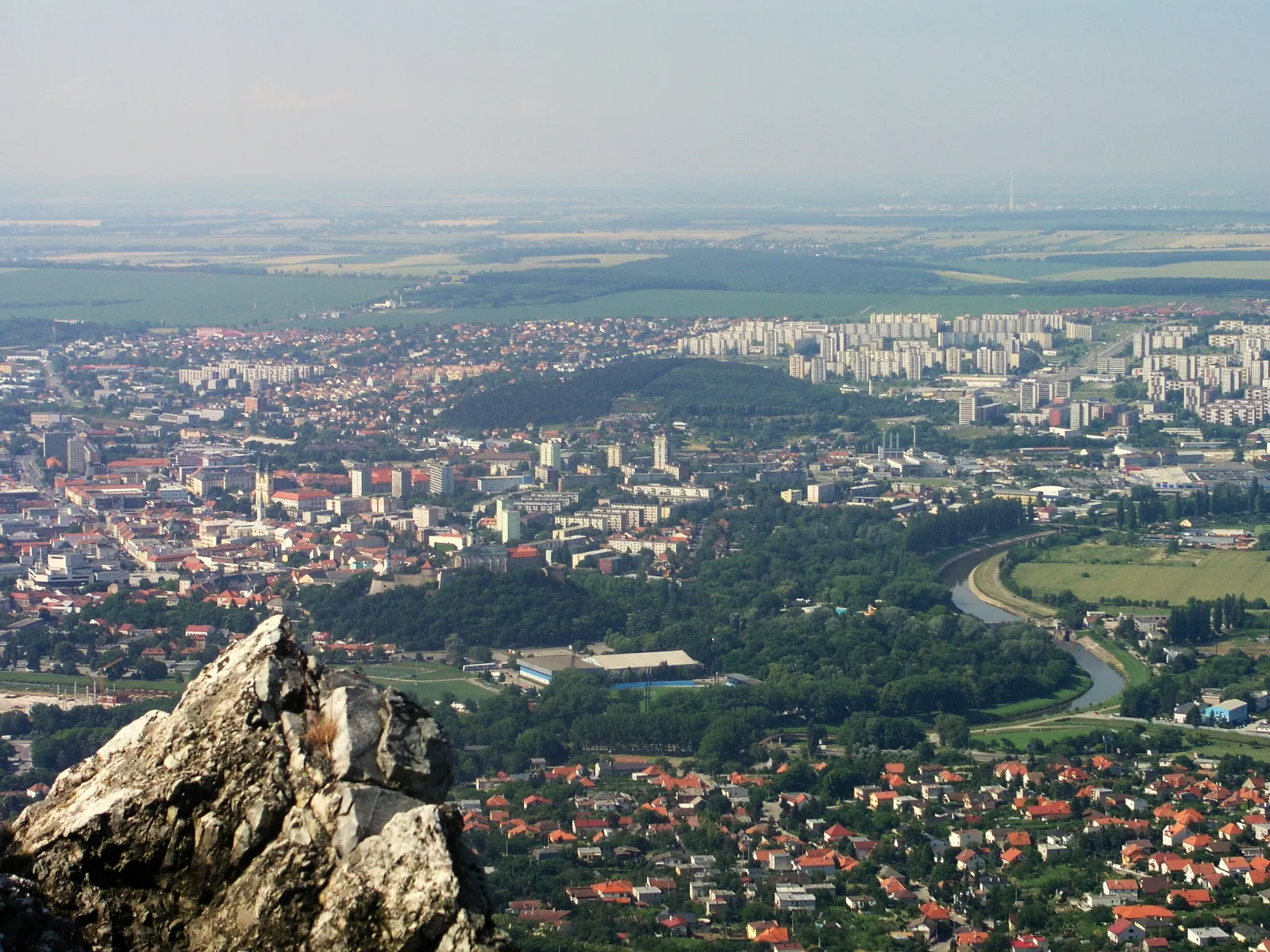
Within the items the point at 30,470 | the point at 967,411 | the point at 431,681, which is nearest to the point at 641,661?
the point at 431,681

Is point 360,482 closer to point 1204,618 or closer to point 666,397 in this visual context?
point 666,397

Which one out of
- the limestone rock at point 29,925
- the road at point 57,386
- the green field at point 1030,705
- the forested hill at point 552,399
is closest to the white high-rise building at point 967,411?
the forested hill at point 552,399

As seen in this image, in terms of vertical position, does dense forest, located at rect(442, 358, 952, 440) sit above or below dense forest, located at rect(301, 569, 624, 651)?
below

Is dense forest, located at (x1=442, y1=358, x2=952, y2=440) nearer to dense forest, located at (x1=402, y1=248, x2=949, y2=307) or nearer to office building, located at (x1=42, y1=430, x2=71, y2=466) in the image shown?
office building, located at (x1=42, y1=430, x2=71, y2=466)

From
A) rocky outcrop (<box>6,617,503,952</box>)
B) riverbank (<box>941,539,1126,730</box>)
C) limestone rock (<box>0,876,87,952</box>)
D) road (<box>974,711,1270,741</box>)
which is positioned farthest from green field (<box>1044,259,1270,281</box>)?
limestone rock (<box>0,876,87,952</box>)

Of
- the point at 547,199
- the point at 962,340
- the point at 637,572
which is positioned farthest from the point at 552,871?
the point at 547,199

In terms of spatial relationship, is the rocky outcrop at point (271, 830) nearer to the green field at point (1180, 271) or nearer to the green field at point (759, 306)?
the green field at point (759, 306)

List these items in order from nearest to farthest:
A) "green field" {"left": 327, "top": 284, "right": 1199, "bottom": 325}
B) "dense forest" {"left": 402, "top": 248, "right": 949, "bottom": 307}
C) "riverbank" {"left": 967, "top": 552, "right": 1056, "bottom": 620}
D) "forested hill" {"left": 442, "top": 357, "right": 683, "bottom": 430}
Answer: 1. "riverbank" {"left": 967, "top": 552, "right": 1056, "bottom": 620}
2. "forested hill" {"left": 442, "top": 357, "right": 683, "bottom": 430}
3. "green field" {"left": 327, "top": 284, "right": 1199, "bottom": 325}
4. "dense forest" {"left": 402, "top": 248, "right": 949, "bottom": 307}
